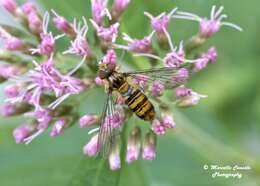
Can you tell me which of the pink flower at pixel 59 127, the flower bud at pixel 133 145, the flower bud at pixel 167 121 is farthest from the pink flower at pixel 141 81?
the pink flower at pixel 59 127

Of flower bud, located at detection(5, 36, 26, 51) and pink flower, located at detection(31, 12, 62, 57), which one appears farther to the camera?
flower bud, located at detection(5, 36, 26, 51)

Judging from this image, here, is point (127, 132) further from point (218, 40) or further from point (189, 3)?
point (218, 40)

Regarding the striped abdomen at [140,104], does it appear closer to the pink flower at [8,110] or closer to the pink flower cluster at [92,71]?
the pink flower cluster at [92,71]

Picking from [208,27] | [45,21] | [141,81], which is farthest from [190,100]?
[45,21]

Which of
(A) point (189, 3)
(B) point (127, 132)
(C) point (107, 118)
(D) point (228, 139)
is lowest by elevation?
(D) point (228, 139)

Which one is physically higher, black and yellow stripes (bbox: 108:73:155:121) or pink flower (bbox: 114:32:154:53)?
pink flower (bbox: 114:32:154:53)

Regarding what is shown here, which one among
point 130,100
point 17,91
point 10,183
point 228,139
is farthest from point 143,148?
point 228,139

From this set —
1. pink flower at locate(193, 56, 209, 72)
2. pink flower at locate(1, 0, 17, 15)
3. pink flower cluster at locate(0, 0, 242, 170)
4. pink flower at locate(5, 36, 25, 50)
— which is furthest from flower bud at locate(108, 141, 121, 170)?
pink flower at locate(1, 0, 17, 15)

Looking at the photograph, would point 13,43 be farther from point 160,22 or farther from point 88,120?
point 160,22

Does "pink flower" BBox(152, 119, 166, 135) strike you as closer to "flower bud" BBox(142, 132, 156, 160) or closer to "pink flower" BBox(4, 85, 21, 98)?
"flower bud" BBox(142, 132, 156, 160)
